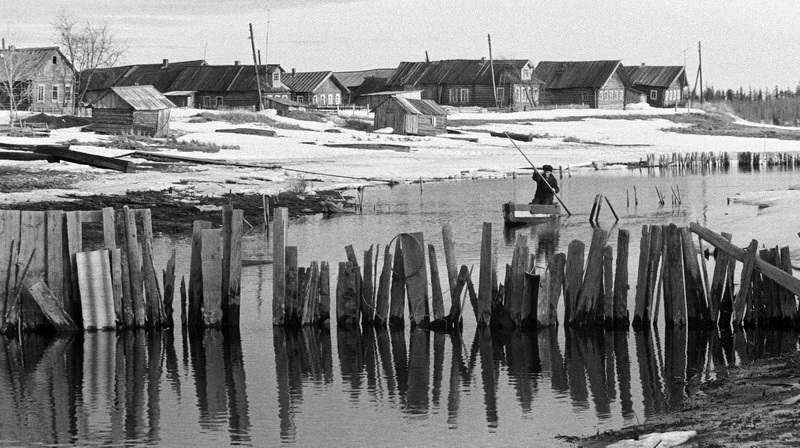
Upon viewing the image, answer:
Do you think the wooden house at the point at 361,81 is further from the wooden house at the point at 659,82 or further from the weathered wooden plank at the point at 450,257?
the weathered wooden plank at the point at 450,257

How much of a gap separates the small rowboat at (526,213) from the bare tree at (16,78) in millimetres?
43846

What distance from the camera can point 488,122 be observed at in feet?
244

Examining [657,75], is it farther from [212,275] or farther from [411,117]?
[212,275]

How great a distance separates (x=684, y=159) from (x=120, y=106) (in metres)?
27.0

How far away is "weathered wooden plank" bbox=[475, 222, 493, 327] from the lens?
13359mm

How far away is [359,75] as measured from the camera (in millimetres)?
108875

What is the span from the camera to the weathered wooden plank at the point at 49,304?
13.4 meters

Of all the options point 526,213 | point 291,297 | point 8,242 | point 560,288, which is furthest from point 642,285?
point 526,213

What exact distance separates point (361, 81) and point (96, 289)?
93993mm

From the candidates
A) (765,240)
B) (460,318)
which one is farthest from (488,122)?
(460,318)

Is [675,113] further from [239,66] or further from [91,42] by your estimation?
[91,42]

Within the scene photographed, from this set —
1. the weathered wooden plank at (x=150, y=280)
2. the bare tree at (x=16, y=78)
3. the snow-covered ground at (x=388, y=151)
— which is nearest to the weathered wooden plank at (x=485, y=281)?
the weathered wooden plank at (x=150, y=280)

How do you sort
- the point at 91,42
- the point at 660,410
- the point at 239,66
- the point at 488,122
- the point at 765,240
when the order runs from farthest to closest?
1. the point at 239,66
2. the point at 91,42
3. the point at 488,122
4. the point at 765,240
5. the point at 660,410

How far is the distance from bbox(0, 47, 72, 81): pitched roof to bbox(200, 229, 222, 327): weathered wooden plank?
56.0 metres
